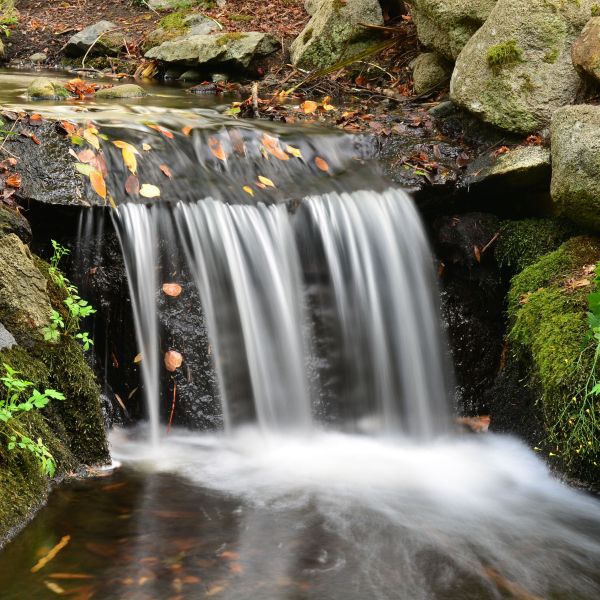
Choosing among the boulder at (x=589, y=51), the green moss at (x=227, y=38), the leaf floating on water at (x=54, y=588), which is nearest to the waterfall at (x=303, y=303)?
the boulder at (x=589, y=51)

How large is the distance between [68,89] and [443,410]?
5176 mm

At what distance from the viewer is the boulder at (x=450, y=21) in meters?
6.55

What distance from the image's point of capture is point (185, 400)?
452 centimetres

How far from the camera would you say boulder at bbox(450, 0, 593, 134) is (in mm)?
5625

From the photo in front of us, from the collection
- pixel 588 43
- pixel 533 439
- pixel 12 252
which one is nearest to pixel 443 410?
pixel 533 439

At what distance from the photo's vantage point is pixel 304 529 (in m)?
3.36

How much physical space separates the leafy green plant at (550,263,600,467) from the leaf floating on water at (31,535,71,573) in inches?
→ 103

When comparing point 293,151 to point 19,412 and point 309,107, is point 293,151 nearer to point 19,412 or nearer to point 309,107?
point 309,107

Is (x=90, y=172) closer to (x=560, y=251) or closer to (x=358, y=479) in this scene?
→ (x=358, y=479)

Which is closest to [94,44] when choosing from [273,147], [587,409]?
[273,147]

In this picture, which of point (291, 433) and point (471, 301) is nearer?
point (291, 433)

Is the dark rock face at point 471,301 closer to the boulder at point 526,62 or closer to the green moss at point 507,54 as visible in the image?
the boulder at point 526,62

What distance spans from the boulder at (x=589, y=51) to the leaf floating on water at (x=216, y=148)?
2677mm

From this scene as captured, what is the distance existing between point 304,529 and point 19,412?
141 cm
